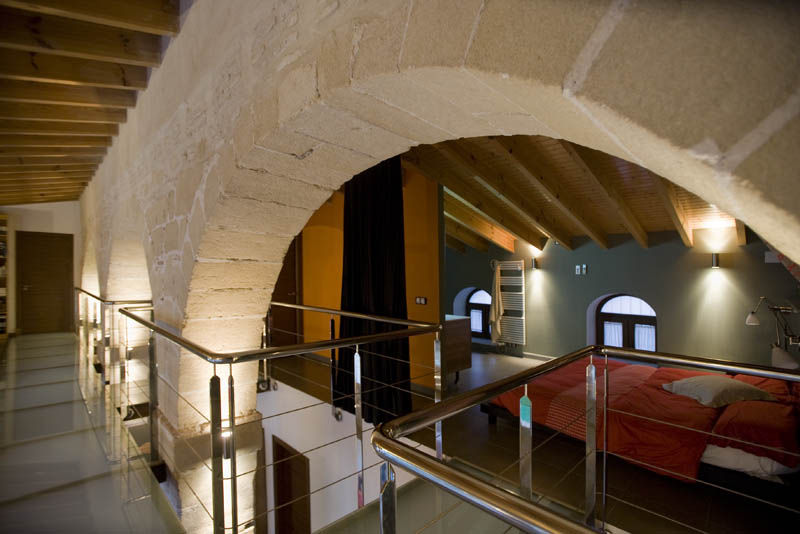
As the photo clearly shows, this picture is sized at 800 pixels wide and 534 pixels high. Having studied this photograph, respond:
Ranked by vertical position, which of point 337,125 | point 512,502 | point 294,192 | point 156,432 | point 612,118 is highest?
point 337,125

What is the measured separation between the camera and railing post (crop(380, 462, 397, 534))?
0.80 meters

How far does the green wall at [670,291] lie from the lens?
4.56m

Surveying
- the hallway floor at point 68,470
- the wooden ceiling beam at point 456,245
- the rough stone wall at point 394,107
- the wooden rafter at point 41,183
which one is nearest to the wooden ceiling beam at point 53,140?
the rough stone wall at point 394,107

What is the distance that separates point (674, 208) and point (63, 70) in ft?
17.0

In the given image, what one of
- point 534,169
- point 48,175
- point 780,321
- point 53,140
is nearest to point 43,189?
point 48,175

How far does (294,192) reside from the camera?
1.94m

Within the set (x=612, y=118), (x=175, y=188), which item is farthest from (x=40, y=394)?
(x=612, y=118)

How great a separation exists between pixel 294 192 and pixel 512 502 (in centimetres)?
167

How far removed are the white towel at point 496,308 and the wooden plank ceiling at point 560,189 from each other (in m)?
1.05

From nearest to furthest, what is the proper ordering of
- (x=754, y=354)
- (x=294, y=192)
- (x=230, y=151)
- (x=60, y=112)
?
(x=230, y=151) < (x=294, y=192) < (x=60, y=112) < (x=754, y=354)

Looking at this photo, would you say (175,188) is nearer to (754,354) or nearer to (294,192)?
(294,192)

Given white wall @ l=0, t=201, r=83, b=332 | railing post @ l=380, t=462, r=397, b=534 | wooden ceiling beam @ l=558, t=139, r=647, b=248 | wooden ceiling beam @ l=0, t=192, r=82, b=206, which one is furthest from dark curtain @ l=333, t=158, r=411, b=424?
wooden ceiling beam @ l=0, t=192, r=82, b=206

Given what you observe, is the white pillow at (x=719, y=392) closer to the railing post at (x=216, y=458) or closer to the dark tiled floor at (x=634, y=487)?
the dark tiled floor at (x=634, y=487)

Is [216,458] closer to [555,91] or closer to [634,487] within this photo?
[555,91]
